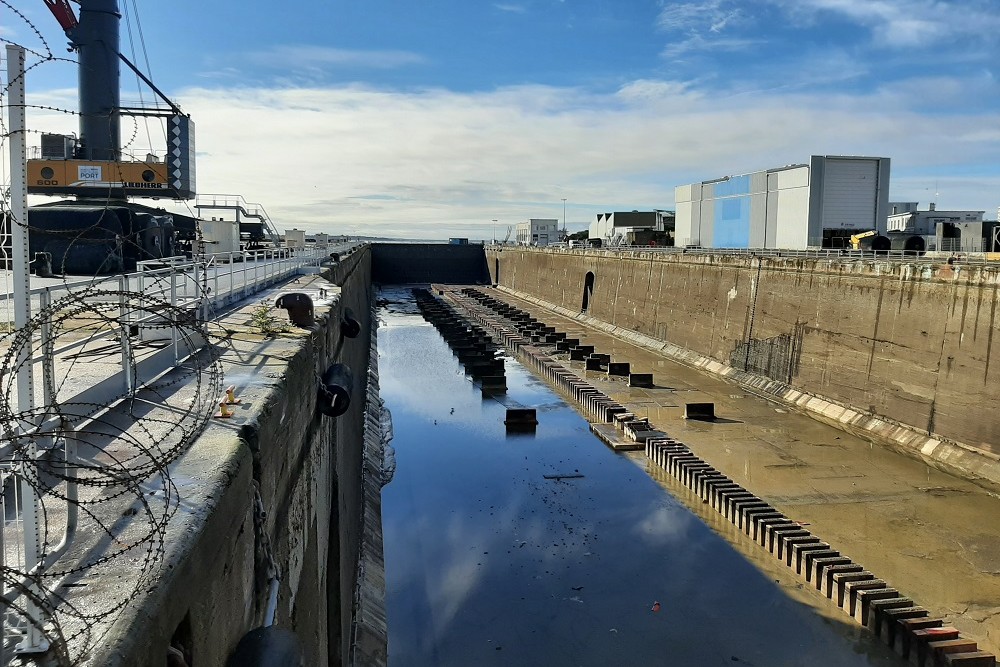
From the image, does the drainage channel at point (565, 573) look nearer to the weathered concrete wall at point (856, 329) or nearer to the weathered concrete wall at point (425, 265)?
the weathered concrete wall at point (856, 329)

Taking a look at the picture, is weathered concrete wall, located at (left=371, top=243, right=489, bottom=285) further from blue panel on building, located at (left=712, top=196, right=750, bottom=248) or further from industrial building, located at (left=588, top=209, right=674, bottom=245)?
blue panel on building, located at (left=712, top=196, right=750, bottom=248)

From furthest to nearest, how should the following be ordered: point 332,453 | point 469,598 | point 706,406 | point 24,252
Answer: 1. point 706,406
2. point 469,598
3. point 332,453
4. point 24,252

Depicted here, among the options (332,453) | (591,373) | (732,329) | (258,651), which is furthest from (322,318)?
(732,329)

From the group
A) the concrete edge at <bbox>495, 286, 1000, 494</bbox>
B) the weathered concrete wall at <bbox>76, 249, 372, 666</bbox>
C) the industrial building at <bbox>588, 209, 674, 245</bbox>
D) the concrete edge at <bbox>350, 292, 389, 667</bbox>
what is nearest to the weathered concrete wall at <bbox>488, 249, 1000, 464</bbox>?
the concrete edge at <bbox>495, 286, 1000, 494</bbox>

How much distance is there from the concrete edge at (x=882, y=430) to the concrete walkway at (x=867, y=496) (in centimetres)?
36

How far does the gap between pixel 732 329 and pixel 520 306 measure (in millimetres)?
33842

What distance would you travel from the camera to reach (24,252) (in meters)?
3.10

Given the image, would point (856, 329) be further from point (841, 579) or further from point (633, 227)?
point (633, 227)

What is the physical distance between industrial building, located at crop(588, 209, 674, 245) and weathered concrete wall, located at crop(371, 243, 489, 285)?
53.7 ft

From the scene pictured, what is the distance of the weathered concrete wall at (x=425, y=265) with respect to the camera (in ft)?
295

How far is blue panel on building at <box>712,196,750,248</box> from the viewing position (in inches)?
1953

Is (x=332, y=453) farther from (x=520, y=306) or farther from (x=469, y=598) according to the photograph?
(x=520, y=306)

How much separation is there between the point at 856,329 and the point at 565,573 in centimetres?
1627

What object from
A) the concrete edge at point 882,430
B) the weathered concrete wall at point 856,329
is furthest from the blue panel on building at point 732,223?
the concrete edge at point 882,430
